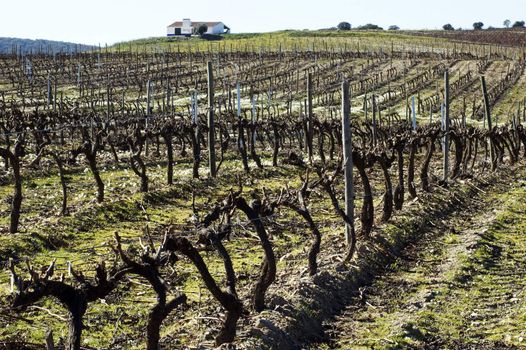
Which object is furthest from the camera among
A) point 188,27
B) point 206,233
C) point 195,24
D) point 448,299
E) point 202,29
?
point 195,24

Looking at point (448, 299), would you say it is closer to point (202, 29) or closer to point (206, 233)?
point (206, 233)

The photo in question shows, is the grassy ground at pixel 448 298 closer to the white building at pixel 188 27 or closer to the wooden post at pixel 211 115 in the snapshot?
the wooden post at pixel 211 115

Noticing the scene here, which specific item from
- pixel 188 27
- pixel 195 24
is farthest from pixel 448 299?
pixel 195 24

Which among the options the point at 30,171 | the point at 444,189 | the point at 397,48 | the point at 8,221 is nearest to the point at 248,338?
the point at 8,221

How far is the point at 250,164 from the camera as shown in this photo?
29.4m

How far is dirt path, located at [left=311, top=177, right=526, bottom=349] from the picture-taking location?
33.1 feet

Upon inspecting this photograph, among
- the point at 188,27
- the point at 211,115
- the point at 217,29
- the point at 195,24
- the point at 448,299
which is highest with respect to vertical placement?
the point at 195,24

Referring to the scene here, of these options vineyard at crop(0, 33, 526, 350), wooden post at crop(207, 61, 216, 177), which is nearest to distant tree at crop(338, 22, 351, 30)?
vineyard at crop(0, 33, 526, 350)

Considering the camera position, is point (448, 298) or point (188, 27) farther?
point (188, 27)

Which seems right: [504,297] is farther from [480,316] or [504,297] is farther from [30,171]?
[30,171]

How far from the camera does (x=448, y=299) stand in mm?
11805

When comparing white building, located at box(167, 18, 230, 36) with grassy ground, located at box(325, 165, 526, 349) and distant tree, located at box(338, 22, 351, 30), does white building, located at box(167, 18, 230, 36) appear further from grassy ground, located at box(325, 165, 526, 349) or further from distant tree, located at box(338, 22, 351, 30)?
grassy ground, located at box(325, 165, 526, 349)

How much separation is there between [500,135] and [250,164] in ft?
33.6

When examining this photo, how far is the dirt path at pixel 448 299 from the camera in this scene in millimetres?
10078
